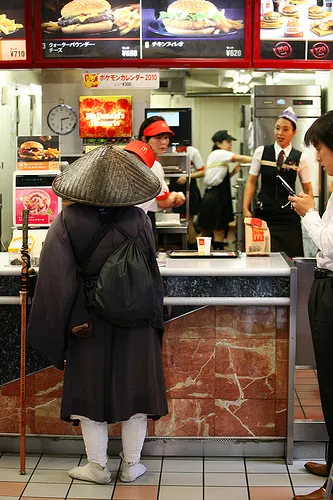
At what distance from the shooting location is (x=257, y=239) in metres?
4.78

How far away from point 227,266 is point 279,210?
7.71 ft

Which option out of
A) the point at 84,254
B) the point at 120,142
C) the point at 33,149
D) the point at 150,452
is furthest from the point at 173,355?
the point at 120,142

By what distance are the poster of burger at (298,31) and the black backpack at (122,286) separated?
8.73 feet

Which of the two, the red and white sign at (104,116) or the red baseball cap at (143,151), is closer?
the red baseball cap at (143,151)

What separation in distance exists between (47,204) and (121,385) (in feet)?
4.79

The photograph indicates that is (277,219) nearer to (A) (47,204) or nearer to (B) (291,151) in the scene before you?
(B) (291,151)

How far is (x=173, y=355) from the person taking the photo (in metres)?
4.34

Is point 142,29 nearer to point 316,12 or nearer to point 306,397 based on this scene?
point 316,12

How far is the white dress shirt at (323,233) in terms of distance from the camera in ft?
11.9

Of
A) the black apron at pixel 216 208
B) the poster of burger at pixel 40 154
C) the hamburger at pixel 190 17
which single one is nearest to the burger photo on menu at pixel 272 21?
the hamburger at pixel 190 17

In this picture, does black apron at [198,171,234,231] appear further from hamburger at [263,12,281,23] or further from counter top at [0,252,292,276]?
counter top at [0,252,292,276]

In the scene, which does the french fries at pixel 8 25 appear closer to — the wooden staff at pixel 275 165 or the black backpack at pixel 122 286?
the wooden staff at pixel 275 165

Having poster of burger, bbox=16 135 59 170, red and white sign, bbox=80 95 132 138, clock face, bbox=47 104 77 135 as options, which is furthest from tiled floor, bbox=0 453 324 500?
clock face, bbox=47 104 77 135

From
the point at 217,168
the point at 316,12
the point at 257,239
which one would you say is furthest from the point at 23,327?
the point at 217,168
